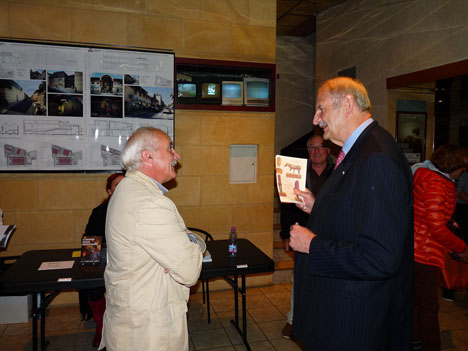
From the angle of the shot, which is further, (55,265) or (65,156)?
(65,156)

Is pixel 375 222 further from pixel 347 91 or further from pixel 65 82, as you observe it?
pixel 65 82

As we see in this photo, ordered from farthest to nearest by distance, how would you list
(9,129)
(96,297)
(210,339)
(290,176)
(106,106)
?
(106,106) → (9,129) → (210,339) → (96,297) → (290,176)

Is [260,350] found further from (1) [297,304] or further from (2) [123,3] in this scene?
(2) [123,3]

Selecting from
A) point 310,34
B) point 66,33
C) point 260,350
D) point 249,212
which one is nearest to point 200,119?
point 249,212

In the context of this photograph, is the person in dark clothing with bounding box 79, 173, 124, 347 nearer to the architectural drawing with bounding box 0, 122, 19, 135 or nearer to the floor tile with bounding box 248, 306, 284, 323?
the architectural drawing with bounding box 0, 122, 19, 135

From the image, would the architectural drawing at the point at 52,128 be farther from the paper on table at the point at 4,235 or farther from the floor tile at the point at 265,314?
the floor tile at the point at 265,314

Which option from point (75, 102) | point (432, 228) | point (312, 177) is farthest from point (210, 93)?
point (432, 228)

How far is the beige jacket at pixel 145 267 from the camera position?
1.48 m

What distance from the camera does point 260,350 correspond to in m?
2.83

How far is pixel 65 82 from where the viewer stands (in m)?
3.38

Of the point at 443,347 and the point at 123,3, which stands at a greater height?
the point at 123,3

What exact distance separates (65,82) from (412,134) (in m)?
4.14

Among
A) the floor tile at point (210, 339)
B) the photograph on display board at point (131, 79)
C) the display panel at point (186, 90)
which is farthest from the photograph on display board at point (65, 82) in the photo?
the floor tile at point (210, 339)

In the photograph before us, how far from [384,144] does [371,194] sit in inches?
8.6
